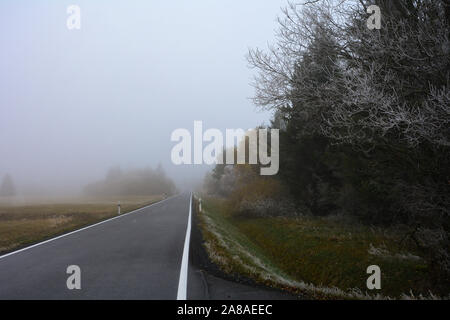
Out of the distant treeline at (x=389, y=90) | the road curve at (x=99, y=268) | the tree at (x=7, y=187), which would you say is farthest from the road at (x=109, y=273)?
the tree at (x=7, y=187)

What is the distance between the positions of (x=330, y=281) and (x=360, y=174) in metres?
5.39

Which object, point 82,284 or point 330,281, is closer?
point 82,284

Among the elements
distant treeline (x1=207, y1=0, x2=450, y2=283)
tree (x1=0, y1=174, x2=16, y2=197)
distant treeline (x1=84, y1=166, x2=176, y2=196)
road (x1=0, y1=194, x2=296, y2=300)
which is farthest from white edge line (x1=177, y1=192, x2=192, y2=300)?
tree (x1=0, y1=174, x2=16, y2=197)

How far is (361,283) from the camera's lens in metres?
8.62

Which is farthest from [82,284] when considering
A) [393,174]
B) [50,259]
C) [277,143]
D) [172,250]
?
[277,143]

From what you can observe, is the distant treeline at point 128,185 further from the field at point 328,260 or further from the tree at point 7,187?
the field at point 328,260

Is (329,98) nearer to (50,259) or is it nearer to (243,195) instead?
(50,259)

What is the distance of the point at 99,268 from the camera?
690 centimetres

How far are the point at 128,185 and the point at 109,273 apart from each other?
3895 inches

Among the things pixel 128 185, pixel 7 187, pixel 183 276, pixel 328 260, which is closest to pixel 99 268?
pixel 183 276

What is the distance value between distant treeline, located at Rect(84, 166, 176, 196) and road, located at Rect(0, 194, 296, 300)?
88634 millimetres

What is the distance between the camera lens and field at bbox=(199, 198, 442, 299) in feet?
23.5

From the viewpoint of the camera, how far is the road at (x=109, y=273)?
17.0 ft

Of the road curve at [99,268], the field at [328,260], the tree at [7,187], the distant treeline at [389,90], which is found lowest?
the tree at [7,187]
